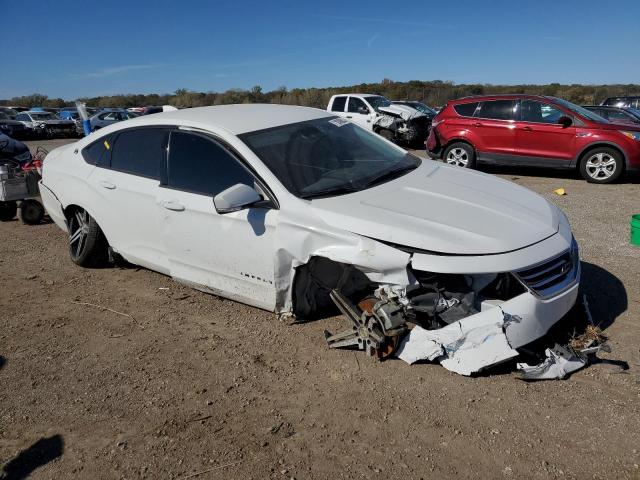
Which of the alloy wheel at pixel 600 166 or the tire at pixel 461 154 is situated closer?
the alloy wheel at pixel 600 166

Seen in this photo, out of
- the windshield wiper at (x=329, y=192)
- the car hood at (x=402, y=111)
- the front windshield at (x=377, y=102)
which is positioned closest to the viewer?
the windshield wiper at (x=329, y=192)

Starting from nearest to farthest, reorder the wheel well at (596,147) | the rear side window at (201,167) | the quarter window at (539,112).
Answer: the rear side window at (201,167) → the wheel well at (596,147) → the quarter window at (539,112)

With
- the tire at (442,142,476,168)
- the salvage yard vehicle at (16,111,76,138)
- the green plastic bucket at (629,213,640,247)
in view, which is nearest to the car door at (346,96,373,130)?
the tire at (442,142,476,168)

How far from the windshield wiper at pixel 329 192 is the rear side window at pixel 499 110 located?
8.01 meters

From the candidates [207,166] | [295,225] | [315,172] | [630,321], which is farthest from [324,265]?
[630,321]

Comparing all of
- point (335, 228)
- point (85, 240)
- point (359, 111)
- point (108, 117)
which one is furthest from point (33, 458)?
point (108, 117)

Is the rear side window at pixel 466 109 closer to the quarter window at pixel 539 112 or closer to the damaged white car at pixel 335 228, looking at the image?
the quarter window at pixel 539 112

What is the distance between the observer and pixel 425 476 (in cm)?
249

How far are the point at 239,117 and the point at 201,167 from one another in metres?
0.59

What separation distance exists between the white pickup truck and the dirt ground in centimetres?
1204

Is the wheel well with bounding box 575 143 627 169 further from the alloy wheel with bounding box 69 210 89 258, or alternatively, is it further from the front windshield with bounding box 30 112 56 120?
the front windshield with bounding box 30 112 56 120

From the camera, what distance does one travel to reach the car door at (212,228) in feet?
12.2

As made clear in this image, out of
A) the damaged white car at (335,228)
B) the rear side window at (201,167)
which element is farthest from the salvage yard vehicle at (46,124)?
the rear side window at (201,167)

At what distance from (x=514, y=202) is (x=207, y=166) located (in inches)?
92.3
